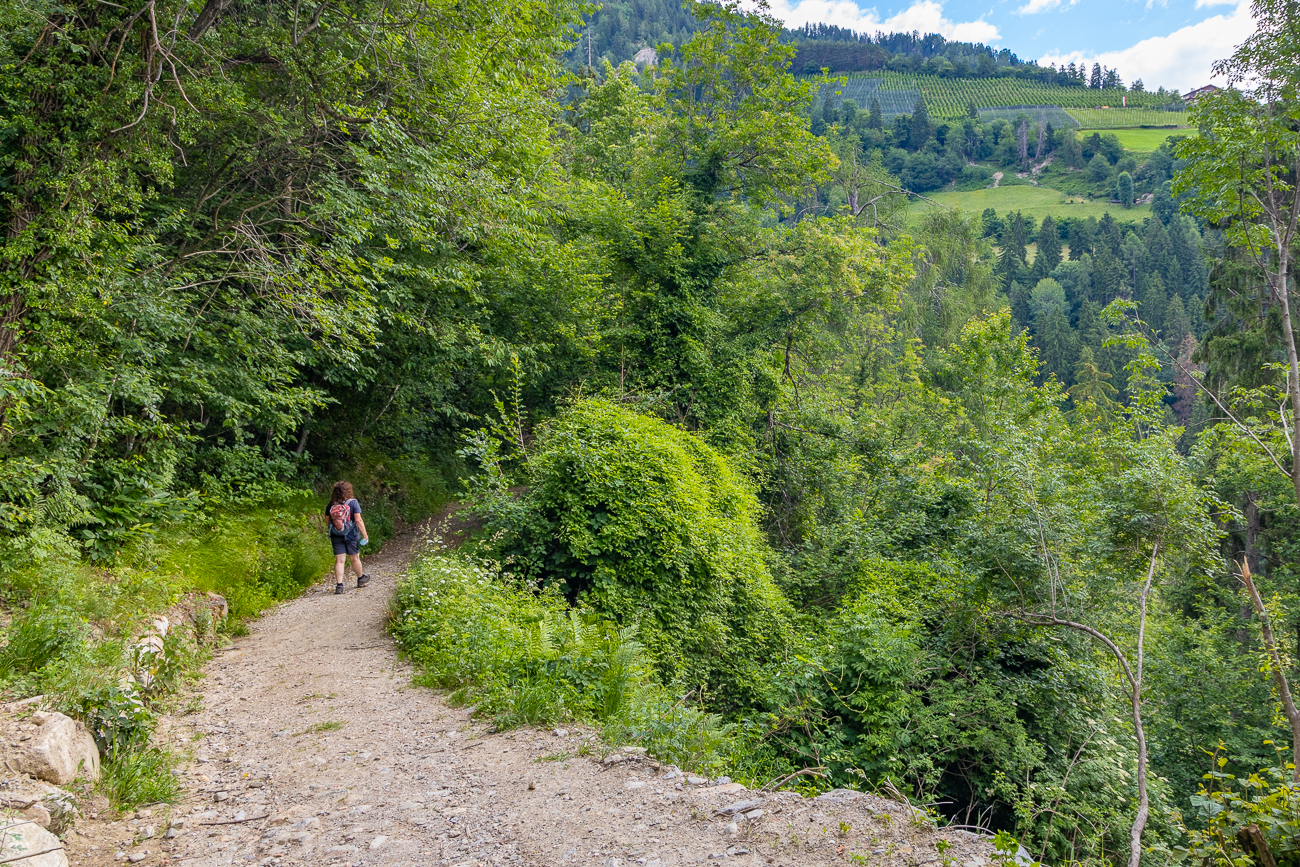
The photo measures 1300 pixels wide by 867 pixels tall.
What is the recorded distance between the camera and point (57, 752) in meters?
3.93

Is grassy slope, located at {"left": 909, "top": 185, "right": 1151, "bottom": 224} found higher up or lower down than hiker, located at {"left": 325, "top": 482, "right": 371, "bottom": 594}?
higher up

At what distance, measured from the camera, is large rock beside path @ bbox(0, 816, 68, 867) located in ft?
10.0

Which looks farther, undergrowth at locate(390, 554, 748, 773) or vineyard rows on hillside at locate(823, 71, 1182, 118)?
vineyard rows on hillside at locate(823, 71, 1182, 118)

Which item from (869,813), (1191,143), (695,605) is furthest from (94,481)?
(1191,143)

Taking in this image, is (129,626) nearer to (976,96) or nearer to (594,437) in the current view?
(594,437)

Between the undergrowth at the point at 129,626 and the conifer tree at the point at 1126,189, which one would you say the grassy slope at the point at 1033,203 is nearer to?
the conifer tree at the point at 1126,189

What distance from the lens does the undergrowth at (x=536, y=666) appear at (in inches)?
212

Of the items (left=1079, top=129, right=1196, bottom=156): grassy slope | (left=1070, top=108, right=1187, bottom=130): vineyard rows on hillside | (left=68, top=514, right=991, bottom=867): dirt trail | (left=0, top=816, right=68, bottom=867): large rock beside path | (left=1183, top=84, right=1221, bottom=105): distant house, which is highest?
(left=1070, top=108, right=1187, bottom=130): vineyard rows on hillside

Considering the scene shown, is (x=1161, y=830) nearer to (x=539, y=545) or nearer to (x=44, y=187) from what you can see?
(x=539, y=545)

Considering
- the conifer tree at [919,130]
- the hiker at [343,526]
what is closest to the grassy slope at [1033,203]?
the conifer tree at [919,130]

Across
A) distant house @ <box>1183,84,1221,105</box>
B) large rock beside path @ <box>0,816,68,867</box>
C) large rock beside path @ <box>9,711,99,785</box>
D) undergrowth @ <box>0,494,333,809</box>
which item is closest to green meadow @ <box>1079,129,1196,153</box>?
distant house @ <box>1183,84,1221,105</box>

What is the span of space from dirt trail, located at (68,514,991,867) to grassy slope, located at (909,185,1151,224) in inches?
4981

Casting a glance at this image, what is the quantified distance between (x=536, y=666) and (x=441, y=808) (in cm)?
194

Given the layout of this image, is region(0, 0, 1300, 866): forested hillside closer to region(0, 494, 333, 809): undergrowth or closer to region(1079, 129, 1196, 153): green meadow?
region(0, 494, 333, 809): undergrowth
